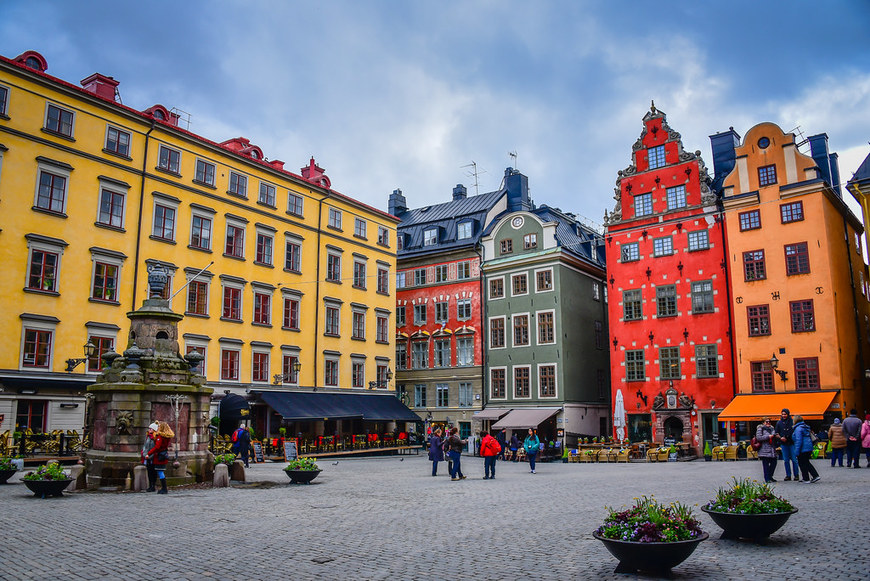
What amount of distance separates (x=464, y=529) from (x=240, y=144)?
3438 cm

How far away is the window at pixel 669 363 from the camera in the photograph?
3819cm

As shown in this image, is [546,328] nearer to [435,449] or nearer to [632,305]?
[632,305]

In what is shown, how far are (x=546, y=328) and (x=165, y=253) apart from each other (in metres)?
22.8

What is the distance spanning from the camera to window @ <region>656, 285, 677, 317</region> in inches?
1529

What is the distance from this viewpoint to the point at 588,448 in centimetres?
3694

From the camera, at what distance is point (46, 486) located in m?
16.0

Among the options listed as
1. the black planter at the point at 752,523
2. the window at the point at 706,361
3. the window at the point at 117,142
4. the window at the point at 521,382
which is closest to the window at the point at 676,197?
the window at the point at 706,361

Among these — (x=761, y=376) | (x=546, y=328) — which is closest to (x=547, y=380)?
(x=546, y=328)

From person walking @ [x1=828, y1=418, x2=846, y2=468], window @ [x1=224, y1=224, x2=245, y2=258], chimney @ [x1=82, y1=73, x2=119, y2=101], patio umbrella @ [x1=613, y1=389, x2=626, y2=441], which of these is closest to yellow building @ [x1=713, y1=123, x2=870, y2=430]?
patio umbrella @ [x1=613, y1=389, x2=626, y2=441]

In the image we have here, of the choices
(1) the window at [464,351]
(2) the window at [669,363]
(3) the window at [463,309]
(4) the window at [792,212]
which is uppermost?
(4) the window at [792,212]

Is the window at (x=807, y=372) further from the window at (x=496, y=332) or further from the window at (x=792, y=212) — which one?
the window at (x=496, y=332)

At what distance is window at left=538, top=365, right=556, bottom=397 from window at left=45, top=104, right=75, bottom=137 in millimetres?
28764

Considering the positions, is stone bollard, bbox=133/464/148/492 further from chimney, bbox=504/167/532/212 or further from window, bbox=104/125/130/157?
chimney, bbox=504/167/532/212

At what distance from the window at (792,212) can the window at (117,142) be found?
3283cm
